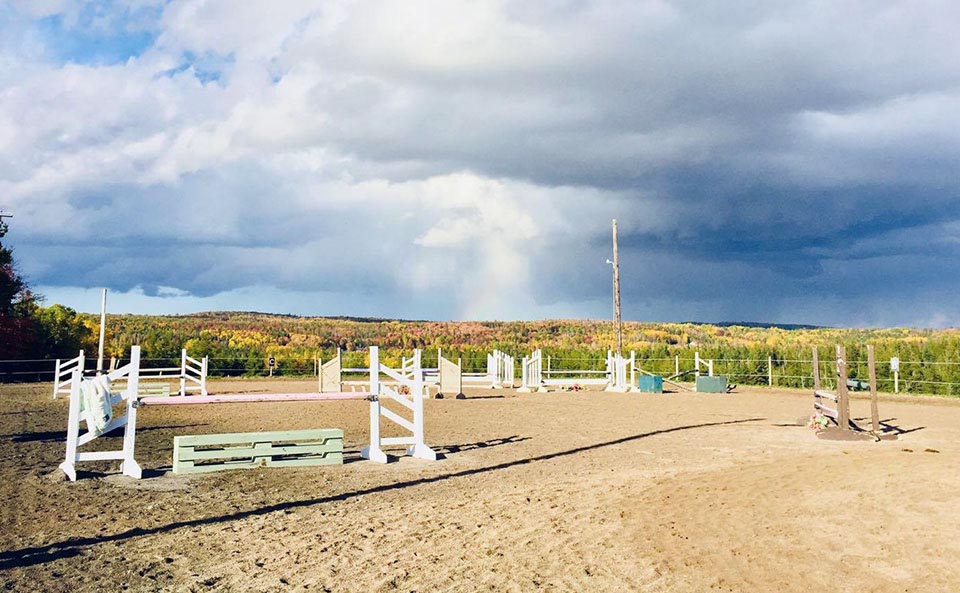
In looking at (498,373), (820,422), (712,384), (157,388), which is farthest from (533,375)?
(820,422)

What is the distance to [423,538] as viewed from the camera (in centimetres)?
666

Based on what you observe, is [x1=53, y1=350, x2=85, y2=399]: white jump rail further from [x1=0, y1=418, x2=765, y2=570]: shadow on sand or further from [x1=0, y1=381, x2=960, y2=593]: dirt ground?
[x1=0, y1=418, x2=765, y2=570]: shadow on sand

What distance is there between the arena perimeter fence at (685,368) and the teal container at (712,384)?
3798 millimetres

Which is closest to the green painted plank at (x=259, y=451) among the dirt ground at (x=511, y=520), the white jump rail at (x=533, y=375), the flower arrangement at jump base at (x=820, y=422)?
the dirt ground at (x=511, y=520)

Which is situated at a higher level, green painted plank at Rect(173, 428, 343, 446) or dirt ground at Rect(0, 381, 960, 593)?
green painted plank at Rect(173, 428, 343, 446)

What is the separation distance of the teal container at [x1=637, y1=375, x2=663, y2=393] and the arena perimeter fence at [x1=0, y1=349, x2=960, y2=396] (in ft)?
16.6

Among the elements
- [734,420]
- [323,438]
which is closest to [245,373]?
[734,420]

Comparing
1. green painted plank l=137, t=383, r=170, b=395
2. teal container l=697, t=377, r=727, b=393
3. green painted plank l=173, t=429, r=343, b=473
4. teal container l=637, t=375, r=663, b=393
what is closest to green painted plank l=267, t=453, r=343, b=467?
green painted plank l=173, t=429, r=343, b=473

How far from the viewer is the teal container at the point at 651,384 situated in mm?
31484

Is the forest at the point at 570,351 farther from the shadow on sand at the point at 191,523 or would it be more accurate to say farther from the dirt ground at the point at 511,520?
the shadow on sand at the point at 191,523

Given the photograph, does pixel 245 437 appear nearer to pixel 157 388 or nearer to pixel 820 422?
pixel 820 422

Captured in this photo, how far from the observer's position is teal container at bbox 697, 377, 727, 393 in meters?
31.2

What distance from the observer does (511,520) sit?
7363 millimetres

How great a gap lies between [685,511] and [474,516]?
87.2 inches
